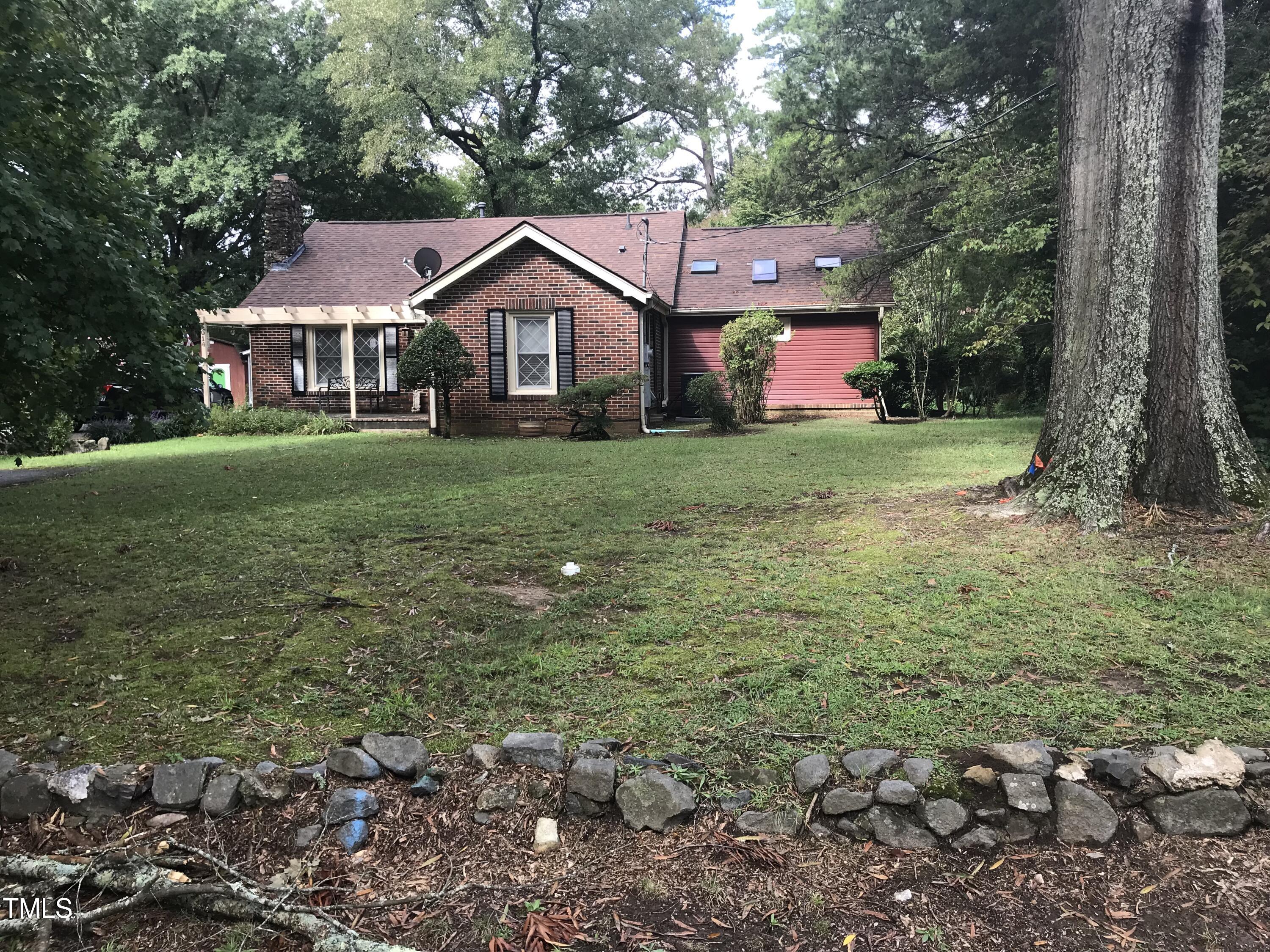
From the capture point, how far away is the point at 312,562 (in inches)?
209

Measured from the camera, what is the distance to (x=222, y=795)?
8.14 feet

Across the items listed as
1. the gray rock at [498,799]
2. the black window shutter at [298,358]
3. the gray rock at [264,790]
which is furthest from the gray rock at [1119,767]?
the black window shutter at [298,358]

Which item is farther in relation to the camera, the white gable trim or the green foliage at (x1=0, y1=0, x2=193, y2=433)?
the white gable trim

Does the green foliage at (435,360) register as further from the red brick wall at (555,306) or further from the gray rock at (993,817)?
the gray rock at (993,817)

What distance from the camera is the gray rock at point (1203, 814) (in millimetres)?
2322

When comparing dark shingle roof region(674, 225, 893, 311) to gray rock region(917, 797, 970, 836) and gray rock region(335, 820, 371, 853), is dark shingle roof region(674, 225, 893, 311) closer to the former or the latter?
gray rock region(917, 797, 970, 836)

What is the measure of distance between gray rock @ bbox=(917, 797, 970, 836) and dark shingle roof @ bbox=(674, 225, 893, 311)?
17.3 meters

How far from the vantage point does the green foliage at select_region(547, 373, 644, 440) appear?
14.6 meters

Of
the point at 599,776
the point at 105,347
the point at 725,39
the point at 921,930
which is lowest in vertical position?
the point at 921,930

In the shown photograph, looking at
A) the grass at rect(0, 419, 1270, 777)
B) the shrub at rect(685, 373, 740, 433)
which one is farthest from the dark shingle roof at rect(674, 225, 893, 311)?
the grass at rect(0, 419, 1270, 777)

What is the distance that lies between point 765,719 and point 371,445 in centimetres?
1211

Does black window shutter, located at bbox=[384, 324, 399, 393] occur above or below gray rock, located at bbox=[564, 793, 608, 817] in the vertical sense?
above

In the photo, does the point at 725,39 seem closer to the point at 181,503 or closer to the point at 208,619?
the point at 181,503

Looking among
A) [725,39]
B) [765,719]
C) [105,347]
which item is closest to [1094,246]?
[765,719]
